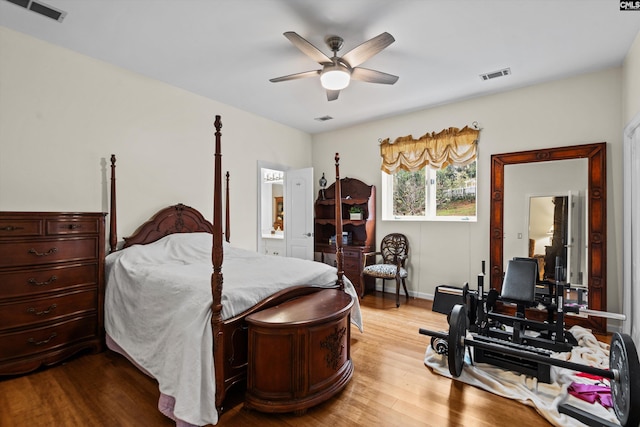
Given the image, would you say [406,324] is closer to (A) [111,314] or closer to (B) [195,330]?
(B) [195,330]

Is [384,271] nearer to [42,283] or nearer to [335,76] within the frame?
[335,76]

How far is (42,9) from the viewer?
2406mm

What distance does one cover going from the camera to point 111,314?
109 inches

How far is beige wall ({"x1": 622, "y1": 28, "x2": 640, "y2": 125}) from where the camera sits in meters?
2.73

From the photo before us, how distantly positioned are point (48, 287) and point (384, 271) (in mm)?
3599

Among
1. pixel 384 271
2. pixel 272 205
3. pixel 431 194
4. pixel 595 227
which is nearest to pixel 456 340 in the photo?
pixel 384 271

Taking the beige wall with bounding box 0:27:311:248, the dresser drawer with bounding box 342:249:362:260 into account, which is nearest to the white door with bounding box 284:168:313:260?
the dresser drawer with bounding box 342:249:362:260

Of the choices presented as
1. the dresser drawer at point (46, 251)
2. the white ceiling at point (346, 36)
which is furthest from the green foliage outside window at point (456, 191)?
the dresser drawer at point (46, 251)

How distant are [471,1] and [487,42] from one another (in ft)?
2.16

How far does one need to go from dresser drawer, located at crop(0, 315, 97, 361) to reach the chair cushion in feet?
10.5

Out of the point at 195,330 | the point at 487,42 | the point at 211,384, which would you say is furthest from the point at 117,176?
the point at 487,42

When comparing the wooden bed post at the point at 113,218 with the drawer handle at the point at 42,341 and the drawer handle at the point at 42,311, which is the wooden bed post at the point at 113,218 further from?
the drawer handle at the point at 42,341

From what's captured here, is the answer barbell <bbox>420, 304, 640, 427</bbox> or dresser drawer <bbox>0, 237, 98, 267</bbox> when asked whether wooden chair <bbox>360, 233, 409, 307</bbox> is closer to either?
barbell <bbox>420, 304, 640, 427</bbox>

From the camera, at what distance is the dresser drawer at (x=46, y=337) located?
2361 millimetres
